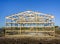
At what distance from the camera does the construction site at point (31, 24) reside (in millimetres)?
20250

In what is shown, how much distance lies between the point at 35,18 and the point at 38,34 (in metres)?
1.46

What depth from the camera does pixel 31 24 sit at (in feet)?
67.4

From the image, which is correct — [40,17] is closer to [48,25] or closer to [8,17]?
[48,25]

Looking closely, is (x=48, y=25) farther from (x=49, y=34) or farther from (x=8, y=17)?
(x=8, y=17)

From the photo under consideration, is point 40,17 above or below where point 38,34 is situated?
above

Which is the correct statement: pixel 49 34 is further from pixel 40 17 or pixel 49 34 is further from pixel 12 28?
pixel 12 28

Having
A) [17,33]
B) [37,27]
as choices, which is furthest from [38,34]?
[17,33]

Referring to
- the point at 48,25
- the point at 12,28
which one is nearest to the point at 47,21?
the point at 48,25

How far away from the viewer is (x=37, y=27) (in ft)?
66.6

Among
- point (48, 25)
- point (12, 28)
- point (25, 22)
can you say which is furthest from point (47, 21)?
point (12, 28)

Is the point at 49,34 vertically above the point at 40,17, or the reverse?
the point at 40,17

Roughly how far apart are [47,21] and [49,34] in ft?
3.99

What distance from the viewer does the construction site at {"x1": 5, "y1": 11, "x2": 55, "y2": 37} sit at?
2025 cm

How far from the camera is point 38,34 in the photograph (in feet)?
66.5
